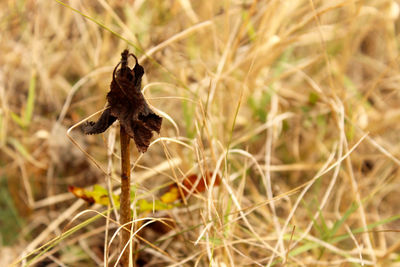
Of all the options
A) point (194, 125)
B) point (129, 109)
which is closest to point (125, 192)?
point (129, 109)

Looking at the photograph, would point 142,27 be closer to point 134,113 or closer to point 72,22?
point 72,22

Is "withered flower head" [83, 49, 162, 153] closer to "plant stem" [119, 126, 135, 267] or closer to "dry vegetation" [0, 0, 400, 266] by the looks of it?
"plant stem" [119, 126, 135, 267]

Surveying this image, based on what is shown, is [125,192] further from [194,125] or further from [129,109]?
[194,125]

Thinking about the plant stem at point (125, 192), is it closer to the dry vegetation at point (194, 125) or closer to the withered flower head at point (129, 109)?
the withered flower head at point (129, 109)

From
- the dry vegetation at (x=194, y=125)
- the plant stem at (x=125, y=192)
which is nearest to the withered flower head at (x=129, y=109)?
the plant stem at (x=125, y=192)

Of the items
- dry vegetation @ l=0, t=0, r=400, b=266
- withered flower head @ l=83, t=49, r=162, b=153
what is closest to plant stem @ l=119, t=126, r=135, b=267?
withered flower head @ l=83, t=49, r=162, b=153
